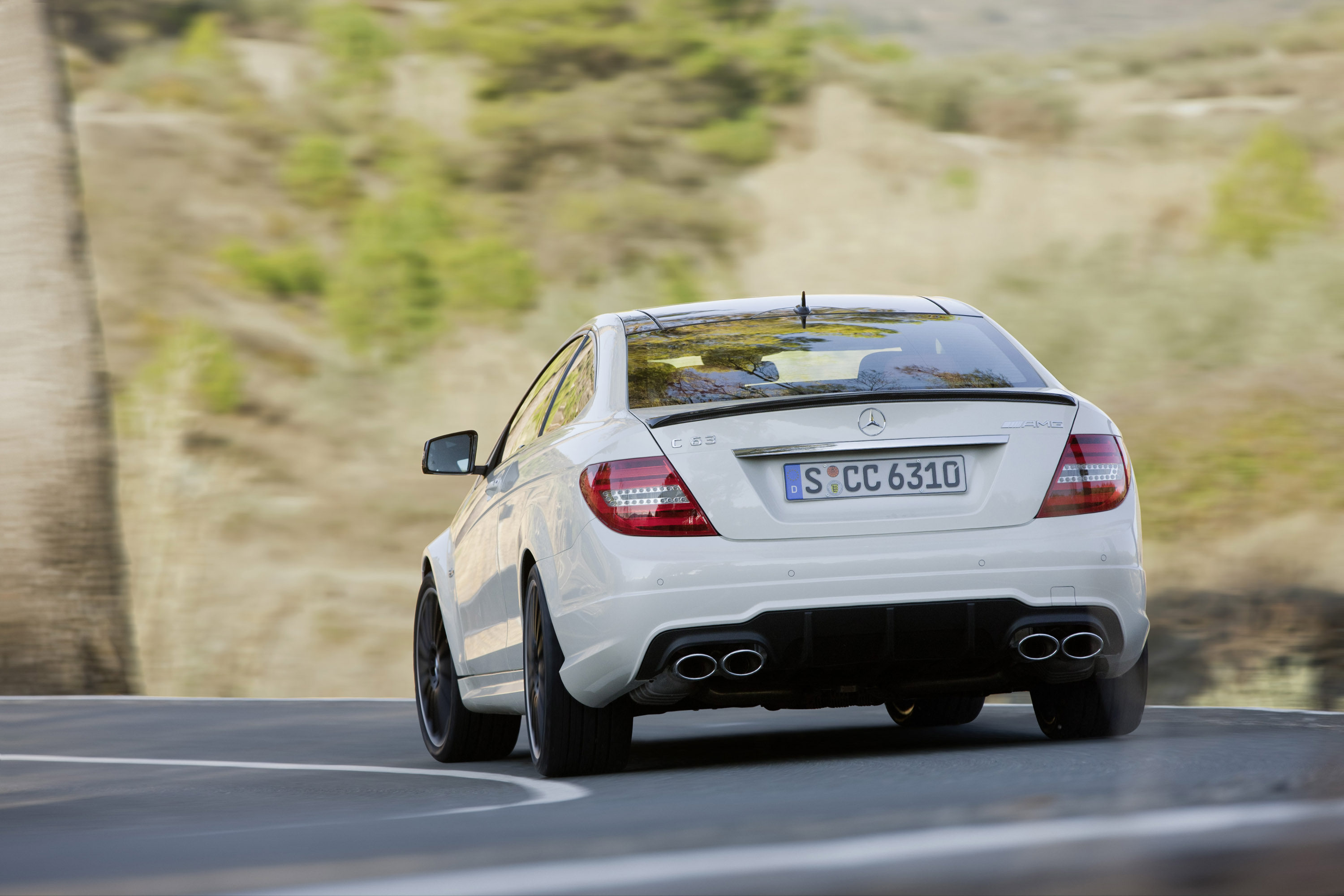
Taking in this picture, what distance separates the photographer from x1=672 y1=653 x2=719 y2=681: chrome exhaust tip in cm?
590

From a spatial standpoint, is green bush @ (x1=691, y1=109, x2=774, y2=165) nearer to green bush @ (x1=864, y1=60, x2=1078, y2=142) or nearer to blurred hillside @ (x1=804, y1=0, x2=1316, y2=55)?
green bush @ (x1=864, y1=60, x2=1078, y2=142)

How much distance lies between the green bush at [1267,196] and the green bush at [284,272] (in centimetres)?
1826

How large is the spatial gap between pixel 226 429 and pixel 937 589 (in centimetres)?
2895

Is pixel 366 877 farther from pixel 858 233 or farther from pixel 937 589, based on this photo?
pixel 858 233

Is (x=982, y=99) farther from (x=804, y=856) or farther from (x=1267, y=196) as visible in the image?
(x=804, y=856)

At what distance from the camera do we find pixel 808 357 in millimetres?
7152

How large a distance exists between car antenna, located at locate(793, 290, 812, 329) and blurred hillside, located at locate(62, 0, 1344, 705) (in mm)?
8144

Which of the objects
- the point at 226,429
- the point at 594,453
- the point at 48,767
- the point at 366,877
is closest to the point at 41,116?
the point at 48,767

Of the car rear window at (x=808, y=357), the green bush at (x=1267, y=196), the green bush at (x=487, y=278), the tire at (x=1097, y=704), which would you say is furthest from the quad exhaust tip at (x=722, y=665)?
the green bush at (x=487, y=278)

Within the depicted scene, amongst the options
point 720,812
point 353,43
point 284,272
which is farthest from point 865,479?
point 353,43

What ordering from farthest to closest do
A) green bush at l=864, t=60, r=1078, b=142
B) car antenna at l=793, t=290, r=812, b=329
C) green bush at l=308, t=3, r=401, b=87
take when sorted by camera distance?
green bush at l=308, t=3, r=401, b=87 < green bush at l=864, t=60, r=1078, b=142 < car antenna at l=793, t=290, r=812, b=329

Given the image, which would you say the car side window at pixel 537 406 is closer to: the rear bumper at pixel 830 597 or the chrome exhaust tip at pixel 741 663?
the rear bumper at pixel 830 597

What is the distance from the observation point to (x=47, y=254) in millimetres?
14734

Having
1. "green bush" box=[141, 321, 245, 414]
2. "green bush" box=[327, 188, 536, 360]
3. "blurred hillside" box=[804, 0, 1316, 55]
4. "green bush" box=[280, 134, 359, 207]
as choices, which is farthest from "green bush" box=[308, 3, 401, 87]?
"green bush" box=[141, 321, 245, 414]
